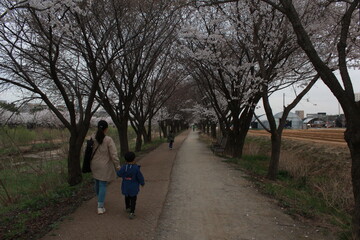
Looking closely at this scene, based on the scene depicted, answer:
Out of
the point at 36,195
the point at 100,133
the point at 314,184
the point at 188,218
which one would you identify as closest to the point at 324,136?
the point at 314,184

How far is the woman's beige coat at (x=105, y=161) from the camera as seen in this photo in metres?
5.95

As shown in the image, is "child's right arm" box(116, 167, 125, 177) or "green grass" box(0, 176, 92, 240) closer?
"green grass" box(0, 176, 92, 240)

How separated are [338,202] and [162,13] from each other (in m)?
9.43

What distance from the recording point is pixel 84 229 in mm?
5047

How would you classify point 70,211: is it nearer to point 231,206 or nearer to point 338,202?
point 231,206

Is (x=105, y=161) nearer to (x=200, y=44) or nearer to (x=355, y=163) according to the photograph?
(x=355, y=163)

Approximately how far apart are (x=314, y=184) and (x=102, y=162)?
7.05 meters

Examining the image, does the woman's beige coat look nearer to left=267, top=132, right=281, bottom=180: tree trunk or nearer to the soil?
the soil

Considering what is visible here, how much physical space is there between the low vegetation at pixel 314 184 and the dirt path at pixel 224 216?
17.0 inches

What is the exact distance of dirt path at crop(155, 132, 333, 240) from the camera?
4891 mm

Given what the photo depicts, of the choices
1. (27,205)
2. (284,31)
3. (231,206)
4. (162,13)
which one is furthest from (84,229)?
(162,13)

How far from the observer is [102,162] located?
5992 millimetres

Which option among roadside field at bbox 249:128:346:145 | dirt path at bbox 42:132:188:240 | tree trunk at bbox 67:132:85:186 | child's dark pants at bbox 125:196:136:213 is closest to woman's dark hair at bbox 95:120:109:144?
child's dark pants at bbox 125:196:136:213

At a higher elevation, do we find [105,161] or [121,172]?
[105,161]
